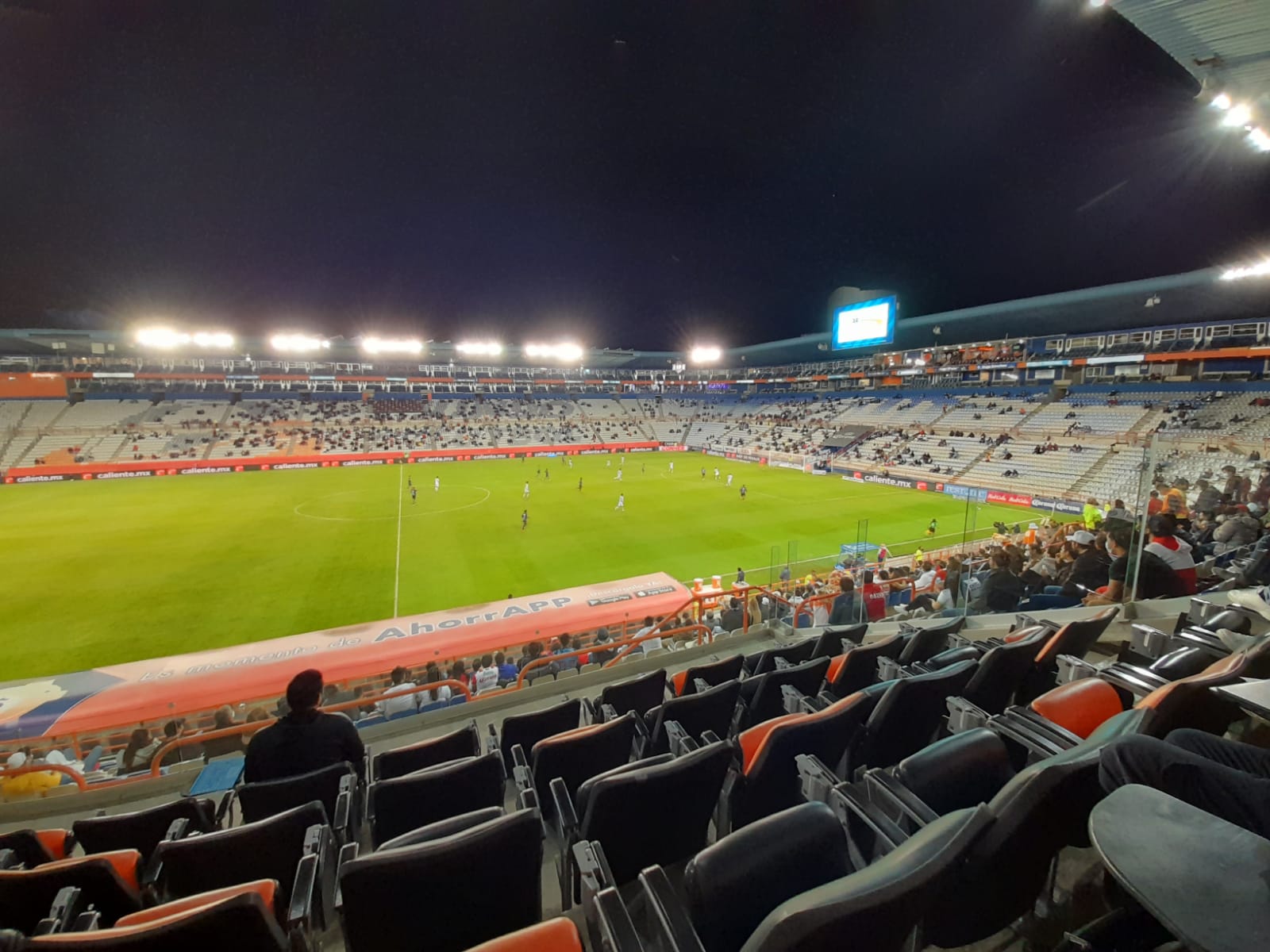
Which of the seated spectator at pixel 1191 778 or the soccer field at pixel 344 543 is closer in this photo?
the seated spectator at pixel 1191 778

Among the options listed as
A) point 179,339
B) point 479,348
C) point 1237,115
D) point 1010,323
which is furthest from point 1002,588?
point 179,339

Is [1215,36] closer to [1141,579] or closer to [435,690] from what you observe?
[1141,579]

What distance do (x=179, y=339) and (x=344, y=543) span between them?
55.1 m

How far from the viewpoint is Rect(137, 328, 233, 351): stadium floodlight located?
2221 inches

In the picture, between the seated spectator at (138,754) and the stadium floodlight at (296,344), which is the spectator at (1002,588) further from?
the stadium floodlight at (296,344)

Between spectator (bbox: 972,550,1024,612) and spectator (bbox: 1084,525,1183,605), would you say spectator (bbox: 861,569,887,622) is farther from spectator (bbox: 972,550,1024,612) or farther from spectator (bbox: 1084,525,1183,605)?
spectator (bbox: 1084,525,1183,605)

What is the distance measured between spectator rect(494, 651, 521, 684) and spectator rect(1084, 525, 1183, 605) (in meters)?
9.36

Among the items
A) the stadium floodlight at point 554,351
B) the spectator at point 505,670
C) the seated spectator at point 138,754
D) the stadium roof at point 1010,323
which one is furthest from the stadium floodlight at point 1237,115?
the stadium floodlight at point 554,351

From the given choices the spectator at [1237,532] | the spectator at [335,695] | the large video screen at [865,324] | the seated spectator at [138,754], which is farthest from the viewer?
the large video screen at [865,324]

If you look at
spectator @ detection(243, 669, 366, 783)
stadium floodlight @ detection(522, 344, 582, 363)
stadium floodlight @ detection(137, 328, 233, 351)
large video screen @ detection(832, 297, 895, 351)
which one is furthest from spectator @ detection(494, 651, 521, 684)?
stadium floodlight @ detection(522, 344, 582, 363)

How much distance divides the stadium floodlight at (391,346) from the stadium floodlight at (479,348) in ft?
19.1

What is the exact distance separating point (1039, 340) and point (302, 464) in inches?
2902

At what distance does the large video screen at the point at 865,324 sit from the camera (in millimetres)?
47094

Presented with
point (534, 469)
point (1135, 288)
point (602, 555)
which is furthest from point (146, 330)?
point (1135, 288)
